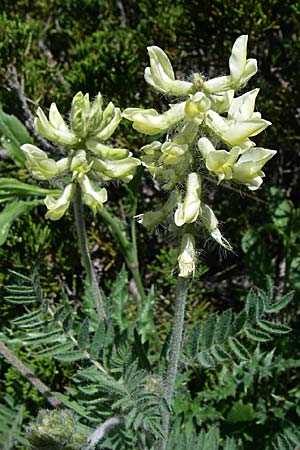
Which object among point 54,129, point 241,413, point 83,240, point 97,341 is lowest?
point 241,413

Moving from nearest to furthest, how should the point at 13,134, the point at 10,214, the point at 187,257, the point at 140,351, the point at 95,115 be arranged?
the point at 187,257, the point at 95,115, the point at 140,351, the point at 10,214, the point at 13,134

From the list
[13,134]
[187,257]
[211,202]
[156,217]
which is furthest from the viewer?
[211,202]

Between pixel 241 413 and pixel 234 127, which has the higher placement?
pixel 234 127

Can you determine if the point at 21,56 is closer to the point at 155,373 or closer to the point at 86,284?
the point at 86,284

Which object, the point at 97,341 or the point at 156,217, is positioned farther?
the point at 97,341

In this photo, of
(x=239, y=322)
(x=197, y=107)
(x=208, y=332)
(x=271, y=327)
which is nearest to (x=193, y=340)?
(x=208, y=332)

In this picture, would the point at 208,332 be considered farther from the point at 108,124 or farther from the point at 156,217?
the point at 108,124

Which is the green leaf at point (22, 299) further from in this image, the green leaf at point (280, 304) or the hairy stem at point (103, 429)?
the green leaf at point (280, 304)
